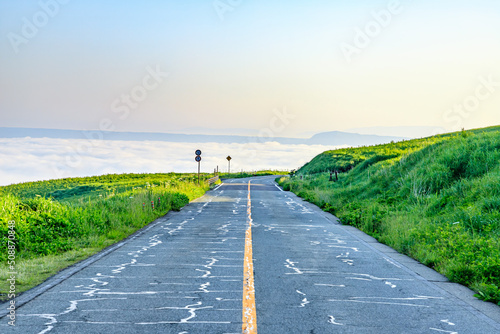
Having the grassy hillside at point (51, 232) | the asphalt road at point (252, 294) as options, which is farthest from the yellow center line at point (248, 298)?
the grassy hillside at point (51, 232)

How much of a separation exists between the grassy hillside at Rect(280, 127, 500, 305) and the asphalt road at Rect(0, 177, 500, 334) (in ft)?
1.98

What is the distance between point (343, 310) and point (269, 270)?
2.74 m

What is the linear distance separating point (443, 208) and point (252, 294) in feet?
34.8

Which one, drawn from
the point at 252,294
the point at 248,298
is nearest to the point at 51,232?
the point at 252,294

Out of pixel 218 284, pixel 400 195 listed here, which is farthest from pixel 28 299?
pixel 400 195

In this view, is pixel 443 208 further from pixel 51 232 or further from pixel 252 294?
pixel 51 232

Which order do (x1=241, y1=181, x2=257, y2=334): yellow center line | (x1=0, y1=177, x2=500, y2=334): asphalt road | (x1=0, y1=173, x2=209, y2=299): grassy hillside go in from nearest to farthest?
(x1=241, y1=181, x2=257, y2=334): yellow center line
(x1=0, y1=177, x2=500, y2=334): asphalt road
(x1=0, y1=173, x2=209, y2=299): grassy hillside

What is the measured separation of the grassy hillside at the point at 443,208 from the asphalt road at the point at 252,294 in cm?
60

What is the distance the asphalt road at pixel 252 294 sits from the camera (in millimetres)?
5699

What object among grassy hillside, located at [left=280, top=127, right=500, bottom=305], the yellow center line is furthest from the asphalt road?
grassy hillside, located at [left=280, top=127, right=500, bottom=305]

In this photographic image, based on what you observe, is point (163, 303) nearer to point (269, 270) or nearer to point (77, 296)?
point (77, 296)

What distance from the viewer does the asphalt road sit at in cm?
570

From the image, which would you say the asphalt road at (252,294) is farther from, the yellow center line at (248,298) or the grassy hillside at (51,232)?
the grassy hillside at (51,232)

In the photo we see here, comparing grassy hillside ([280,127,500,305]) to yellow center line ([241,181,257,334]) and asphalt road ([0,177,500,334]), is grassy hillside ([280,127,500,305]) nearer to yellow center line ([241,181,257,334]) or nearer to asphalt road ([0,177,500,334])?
asphalt road ([0,177,500,334])
